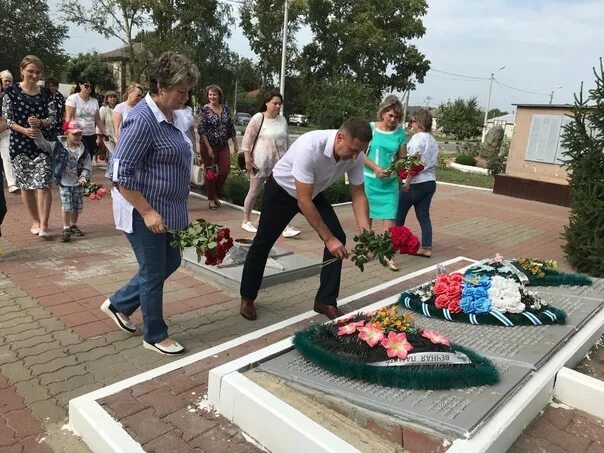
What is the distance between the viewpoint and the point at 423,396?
8.00ft

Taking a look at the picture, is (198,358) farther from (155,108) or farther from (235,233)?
(235,233)

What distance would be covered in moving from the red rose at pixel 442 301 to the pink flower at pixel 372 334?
3.19ft

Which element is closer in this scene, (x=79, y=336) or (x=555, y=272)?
(x=79, y=336)

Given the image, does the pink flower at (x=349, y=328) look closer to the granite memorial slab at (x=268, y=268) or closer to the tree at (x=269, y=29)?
the granite memorial slab at (x=268, y=268)

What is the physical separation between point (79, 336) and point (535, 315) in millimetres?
3100

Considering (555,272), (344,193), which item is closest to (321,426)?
(555,272)

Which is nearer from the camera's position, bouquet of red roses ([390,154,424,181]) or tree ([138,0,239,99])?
bouquet of red roses ([390,154,424,181])

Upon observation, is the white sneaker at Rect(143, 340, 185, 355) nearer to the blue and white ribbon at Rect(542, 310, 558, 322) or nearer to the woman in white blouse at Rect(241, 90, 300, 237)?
the blue and white ribbon at Rect(542, 310, 558, 322)

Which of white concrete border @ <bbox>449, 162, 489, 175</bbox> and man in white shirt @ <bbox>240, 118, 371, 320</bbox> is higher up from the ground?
man in white shirt @ <bbox>240, 118, 371, 320</bbox>

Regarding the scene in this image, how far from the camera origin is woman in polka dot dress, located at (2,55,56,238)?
527 centimetres

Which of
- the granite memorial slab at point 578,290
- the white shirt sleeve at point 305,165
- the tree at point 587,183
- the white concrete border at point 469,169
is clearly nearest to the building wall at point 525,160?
the white concrete border at point 469,169

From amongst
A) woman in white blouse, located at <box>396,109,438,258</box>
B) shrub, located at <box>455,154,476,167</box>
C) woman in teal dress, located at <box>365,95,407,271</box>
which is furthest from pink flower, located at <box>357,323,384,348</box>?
shrub, located at <box>455,154,476,167</box>

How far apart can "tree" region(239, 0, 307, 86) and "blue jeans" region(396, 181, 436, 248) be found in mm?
27106

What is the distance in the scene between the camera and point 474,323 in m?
3.54
